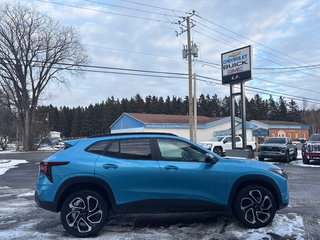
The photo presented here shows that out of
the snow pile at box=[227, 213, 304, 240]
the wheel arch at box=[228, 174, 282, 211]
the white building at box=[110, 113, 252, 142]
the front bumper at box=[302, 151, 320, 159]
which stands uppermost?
the white building at box=[110, 113, 252, 142]

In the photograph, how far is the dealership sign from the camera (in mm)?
21469

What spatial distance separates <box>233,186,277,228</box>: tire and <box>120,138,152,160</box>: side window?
1754 millimetres

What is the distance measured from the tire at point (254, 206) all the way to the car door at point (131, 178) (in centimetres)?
143

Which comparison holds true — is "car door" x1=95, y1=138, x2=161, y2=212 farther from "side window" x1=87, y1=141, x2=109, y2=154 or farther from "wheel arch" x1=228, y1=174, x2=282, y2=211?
"wheel arch" x1=228, y1=174, x2=282, y2=211

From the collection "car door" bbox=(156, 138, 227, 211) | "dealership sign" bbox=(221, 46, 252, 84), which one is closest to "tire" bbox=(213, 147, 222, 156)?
"dealership sign" bbox=(221, 46, 252, 84)

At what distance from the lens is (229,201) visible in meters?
6.21

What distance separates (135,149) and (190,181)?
108cm

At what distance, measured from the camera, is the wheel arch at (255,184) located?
6215 millimetres

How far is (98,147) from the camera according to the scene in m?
6.21

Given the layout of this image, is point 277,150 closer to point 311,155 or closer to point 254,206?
point 311,155

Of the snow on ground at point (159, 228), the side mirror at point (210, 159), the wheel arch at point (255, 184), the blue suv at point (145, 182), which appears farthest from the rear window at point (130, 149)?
the wheel arch at point (255, 184)

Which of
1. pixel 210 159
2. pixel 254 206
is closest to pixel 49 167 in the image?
pixel 210 159

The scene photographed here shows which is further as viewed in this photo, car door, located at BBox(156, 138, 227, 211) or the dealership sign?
the dealership sign

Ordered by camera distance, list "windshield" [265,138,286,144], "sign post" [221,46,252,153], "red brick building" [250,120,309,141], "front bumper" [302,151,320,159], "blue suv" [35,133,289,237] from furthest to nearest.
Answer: "red brick building" [250,120,309,141]
"windshield" [265,138,286,144]
"sign post" [221,46,252,153]
"front bumper" [302,151,320,159]
"blue suv" [35,133,289,237]
